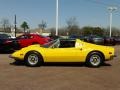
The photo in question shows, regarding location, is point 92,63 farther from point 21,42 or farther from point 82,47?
point 21,42

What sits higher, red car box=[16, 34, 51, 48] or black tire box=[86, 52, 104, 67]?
red car box=[16, 34, 51, 48]

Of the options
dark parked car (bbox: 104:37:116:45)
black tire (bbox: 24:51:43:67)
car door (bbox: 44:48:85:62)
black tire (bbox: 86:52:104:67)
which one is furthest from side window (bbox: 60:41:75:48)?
dark parked car (bbox: 104:37:116:45)

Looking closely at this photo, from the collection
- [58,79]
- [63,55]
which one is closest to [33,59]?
[63,55]

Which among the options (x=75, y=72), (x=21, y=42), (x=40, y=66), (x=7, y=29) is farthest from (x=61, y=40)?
(x=7, y=29)

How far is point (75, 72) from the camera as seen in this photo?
12.1 meters

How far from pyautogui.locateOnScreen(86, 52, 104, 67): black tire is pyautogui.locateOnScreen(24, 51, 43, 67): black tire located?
2065 mm

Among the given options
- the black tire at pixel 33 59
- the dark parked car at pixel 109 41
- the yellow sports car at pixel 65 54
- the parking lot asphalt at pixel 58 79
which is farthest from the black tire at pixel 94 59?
the dark parked car at pixel 109 41

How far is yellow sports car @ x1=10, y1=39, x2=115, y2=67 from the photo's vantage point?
1380cm

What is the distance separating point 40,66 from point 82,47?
199 centimetres

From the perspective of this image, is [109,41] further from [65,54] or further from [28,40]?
[65,54]

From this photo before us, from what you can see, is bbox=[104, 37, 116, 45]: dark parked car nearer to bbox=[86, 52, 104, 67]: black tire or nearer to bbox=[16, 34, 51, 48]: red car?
bbox=[16, 34, 51, 48]: red car

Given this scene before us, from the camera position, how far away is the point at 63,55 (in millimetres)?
13867

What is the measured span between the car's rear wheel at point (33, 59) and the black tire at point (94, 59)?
211cm

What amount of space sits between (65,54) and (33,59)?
54.4 inches
